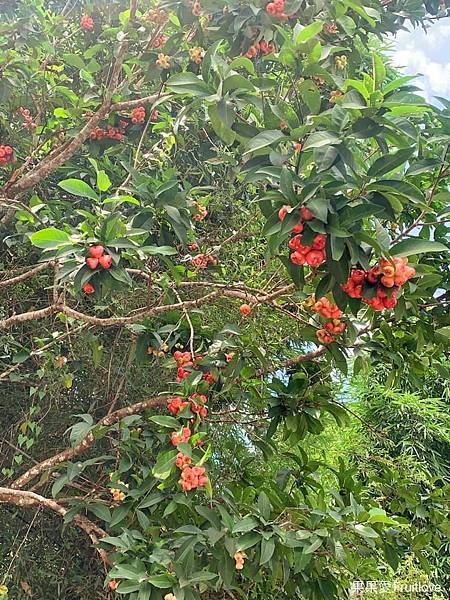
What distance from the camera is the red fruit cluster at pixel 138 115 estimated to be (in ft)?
6.53

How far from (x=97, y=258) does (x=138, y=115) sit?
965 millimetres

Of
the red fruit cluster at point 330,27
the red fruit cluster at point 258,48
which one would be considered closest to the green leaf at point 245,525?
the red fruit cluster at point 258,48

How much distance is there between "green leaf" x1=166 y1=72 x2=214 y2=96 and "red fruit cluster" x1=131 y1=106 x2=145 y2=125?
0.79 m

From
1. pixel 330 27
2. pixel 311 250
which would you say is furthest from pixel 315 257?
pixel 330 27

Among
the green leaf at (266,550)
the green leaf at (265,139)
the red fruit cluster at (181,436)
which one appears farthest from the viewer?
the red fruit cluster at (181,436)

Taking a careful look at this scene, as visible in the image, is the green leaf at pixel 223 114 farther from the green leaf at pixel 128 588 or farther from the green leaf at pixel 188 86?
the green leaf at pixel 128 588

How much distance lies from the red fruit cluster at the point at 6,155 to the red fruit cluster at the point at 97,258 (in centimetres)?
100

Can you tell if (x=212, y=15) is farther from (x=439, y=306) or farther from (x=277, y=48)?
(x=439, y=306)

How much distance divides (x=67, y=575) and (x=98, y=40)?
1937 millimetres

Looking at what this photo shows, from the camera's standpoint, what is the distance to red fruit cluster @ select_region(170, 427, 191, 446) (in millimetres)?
1418

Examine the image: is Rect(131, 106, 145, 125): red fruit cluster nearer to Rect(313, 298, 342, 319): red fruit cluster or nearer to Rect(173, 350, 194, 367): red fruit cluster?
Rect(173, 350, 194, 367): red fruit cluster

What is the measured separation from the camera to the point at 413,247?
1114 millimetres

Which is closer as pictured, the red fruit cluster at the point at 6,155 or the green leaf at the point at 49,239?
the green leaf at the point at 49,239

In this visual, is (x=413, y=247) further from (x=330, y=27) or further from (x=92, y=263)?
(x=330, y=27)
